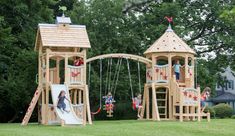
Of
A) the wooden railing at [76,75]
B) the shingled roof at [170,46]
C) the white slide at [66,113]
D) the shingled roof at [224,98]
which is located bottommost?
the shingled roof at [224,98]

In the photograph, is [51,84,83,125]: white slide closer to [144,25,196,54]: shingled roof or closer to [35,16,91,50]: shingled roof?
[35,16,91,50]: shingled roof

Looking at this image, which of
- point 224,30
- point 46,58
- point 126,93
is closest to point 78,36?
point 46,58

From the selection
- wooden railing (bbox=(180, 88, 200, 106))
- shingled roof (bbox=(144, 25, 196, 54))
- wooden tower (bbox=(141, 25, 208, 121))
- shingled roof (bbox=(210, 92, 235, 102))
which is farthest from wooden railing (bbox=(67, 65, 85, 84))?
shingled roof (bbox=(210, 92, 235, 102))

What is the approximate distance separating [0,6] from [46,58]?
32.0 feet

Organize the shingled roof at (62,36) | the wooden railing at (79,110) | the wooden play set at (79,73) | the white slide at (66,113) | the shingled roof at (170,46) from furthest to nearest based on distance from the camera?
1. the shingled roof at (170,46)
2. the shingled roof at (62,36)
3. the wooden play set at (79,73)
4. the wooden railing at (79,110)
5. the white slide at (66,113)

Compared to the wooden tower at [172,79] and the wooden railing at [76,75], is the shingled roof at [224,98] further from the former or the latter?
the wooden railing at [76,75]

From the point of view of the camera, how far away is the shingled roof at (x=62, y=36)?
2522cm

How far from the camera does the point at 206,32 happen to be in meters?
40.3

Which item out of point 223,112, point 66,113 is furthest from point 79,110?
point 223,112

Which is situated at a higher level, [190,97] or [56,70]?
[56,70]

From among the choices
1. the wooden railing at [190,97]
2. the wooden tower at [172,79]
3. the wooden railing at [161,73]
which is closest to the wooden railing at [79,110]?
the wooden tower at [172,79]

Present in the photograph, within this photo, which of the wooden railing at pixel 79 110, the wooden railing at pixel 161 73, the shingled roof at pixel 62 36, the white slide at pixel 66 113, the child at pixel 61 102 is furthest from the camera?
the wooden railing at pixel 161 73

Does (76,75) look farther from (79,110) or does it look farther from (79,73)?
(79,110)

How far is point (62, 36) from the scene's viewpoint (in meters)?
25.7
